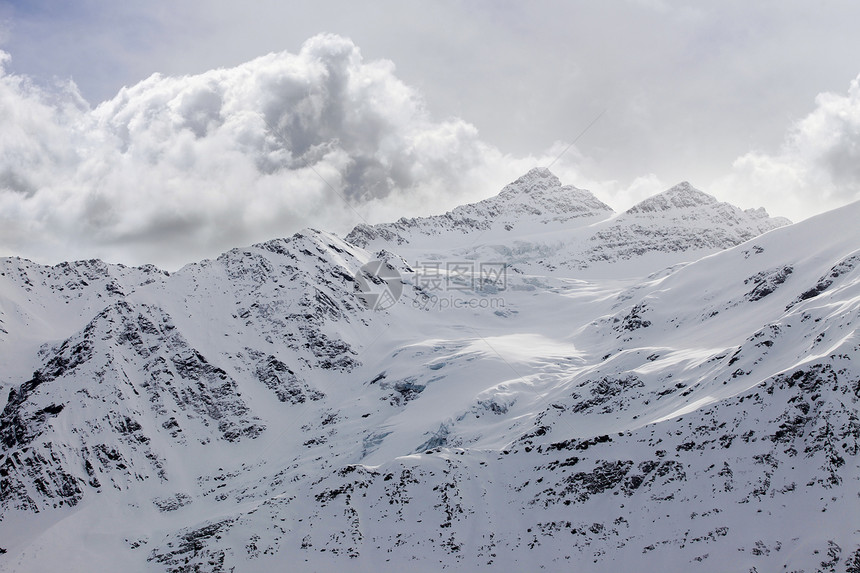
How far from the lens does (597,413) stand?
8350cm

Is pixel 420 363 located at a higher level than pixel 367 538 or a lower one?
higher

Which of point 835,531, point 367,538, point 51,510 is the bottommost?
point 835,531

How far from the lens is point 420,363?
5266 inches

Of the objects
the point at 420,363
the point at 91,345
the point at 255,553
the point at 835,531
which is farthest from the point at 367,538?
the point at 91,345

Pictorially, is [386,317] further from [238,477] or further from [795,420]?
[795,420]

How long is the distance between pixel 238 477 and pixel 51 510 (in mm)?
26330

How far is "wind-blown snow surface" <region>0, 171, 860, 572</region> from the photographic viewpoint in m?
58.8

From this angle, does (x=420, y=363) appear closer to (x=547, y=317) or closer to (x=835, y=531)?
(x=547, y=317)

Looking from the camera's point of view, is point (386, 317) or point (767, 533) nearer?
point (767, 533)

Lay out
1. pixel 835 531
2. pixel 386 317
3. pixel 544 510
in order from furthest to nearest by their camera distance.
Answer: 1. pixel 386 317
2. pixel 544 510
3. pixel 835 531

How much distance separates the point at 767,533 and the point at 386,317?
120 metres

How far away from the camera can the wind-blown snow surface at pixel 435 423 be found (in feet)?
193

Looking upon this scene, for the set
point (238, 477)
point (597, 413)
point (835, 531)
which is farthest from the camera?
point (238, 477)

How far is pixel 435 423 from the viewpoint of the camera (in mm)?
102250
